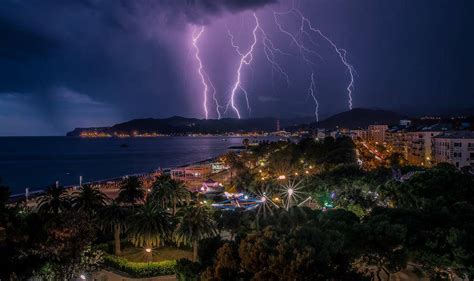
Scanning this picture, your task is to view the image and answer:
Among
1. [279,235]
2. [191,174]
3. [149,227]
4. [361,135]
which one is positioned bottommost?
[191,174]

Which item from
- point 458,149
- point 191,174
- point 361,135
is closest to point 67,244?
point 191,174

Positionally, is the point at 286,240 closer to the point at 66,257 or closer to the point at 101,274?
the point at 66,257

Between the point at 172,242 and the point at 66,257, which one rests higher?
the point at 66,257

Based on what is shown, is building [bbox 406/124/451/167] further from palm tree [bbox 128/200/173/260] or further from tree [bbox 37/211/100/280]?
tree [bbox 37/211/100/280]

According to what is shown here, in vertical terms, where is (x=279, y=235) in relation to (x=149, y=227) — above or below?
above

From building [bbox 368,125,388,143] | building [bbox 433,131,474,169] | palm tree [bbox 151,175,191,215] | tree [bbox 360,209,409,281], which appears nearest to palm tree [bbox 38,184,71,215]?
palm tree [bbox 151,175,191,215]

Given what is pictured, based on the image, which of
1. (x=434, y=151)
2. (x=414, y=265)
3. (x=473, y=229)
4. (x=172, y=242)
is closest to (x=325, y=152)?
(x=434, y=151)

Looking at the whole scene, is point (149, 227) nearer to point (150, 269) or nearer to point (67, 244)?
point (150, 269)
